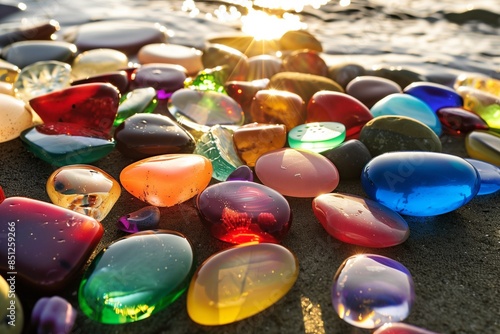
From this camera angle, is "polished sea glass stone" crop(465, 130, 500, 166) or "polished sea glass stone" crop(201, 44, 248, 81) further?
"polished sea glass stone" crop(201, 44, 248, 81)

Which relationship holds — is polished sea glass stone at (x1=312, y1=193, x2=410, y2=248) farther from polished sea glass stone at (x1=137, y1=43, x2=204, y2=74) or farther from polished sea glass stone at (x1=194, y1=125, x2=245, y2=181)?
polished sea glass stone at (x1=137, y1=43, x2=204, y2=74)

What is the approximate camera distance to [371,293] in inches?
28.8

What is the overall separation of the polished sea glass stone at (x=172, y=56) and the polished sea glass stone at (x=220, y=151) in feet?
1.99

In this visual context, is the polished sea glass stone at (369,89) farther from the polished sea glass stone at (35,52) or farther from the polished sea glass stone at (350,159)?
the polished sea glass stone at (35,52)

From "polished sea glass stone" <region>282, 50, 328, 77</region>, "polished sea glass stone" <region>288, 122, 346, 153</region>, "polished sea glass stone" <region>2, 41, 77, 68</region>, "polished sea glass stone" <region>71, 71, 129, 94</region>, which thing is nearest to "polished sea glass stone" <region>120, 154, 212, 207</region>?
"polished sea glass stone" <region>288, 122, 346, 153</region>

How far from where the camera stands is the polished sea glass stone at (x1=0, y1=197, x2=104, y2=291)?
2.42 feet

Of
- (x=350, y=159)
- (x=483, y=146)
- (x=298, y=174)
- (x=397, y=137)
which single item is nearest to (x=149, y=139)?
(x=298, y=174)

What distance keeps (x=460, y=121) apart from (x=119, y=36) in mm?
1362

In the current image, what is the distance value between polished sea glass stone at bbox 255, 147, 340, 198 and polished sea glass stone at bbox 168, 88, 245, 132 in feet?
0.94

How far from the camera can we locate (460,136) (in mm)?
1379

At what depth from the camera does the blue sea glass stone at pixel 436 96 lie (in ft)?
4.83

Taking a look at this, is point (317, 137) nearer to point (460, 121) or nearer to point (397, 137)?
point (397, 137)

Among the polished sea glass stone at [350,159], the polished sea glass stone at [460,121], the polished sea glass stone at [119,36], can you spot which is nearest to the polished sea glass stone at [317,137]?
the polished sea glass stone at [350,159]

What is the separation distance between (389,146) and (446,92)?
1.53 ft
